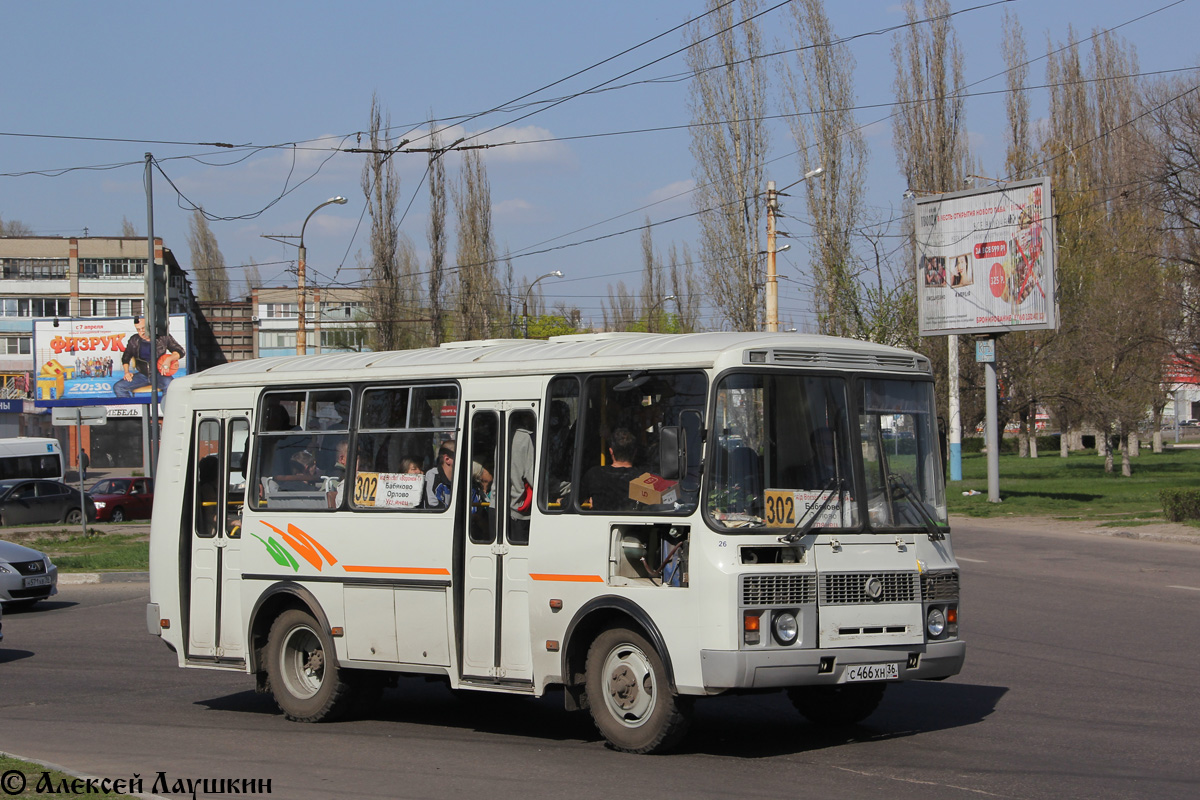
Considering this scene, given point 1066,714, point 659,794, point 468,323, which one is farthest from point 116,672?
point 468,323

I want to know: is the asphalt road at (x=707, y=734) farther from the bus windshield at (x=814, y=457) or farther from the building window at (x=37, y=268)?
the building window at (x=37, y=268)

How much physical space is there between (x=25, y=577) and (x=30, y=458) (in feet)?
93.4

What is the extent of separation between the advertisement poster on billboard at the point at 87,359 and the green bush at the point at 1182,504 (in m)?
50.8

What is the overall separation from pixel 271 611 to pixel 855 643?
4879 millimetres

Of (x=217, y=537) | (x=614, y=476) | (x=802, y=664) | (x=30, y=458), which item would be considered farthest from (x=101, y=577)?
(x=30, y=458)

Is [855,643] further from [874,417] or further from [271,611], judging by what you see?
[271,611]

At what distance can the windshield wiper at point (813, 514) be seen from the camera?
24.7ft

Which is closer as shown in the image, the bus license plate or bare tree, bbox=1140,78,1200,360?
the bus license plate

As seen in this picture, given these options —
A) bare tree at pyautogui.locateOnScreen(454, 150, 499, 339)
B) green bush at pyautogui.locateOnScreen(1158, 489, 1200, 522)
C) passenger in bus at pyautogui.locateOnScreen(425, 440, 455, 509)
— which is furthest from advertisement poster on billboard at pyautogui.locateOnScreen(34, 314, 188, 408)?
passenger in bus at pyautogui.locateOnScreen(425, 440, 455, 509)

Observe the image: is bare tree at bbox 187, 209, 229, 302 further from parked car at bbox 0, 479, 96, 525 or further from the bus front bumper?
the bus front bumper

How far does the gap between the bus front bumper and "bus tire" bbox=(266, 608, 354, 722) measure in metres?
3.54

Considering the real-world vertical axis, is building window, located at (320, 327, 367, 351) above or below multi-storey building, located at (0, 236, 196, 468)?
below

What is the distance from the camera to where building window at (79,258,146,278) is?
287 feet

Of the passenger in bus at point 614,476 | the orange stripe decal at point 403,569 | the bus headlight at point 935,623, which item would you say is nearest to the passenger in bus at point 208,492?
the orange stripe decal at point 403,569
